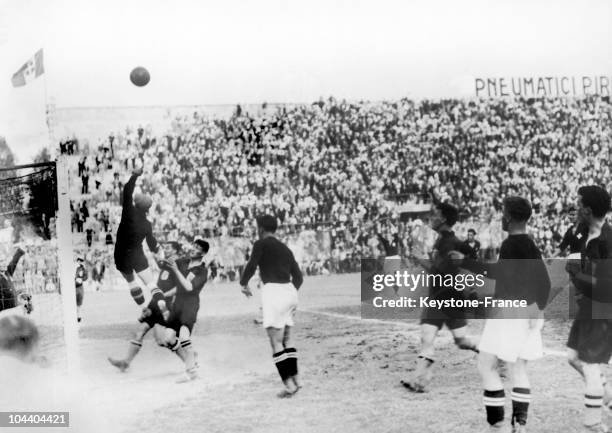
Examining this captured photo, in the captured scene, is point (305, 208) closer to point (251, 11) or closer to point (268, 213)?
point (268, 213)

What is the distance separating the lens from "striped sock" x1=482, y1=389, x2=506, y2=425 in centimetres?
271

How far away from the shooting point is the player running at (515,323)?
2711 mm

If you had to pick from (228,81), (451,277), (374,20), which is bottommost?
(451,277)

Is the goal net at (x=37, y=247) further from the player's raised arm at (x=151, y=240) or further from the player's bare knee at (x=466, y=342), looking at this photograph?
the player's bare knee at (x=466, y=342)

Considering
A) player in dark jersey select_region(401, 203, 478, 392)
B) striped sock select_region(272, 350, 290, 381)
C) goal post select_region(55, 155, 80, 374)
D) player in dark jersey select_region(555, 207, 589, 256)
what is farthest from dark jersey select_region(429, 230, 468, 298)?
goal post select_region(55, 155, 80, 374)

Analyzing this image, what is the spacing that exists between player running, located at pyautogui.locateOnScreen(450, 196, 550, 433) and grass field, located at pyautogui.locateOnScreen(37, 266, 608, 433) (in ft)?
0.41

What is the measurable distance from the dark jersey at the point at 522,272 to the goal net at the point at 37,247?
1.85m

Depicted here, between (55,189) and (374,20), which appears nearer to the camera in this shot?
(55,189)

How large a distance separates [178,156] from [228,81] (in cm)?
40

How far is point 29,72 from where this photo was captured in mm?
2857

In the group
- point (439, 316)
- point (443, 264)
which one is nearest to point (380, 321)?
point (439, 316)

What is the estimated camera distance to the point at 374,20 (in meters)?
3.07

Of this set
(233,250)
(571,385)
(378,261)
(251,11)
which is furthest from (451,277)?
(251,11)

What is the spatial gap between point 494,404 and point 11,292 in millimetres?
2135
